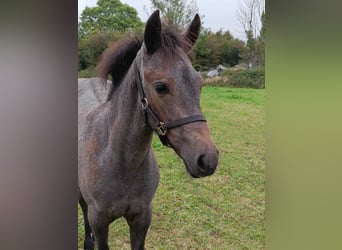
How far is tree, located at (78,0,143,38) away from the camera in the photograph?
1.78 m

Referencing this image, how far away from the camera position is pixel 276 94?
1701 mm

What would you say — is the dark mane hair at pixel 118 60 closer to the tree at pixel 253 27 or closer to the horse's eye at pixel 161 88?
the horse's eye at pixel 161 88

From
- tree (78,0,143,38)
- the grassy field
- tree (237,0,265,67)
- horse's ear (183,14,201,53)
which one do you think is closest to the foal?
horse's ear (183,14,201,53)

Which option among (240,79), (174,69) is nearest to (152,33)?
(174,69)

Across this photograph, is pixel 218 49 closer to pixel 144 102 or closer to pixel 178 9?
pixel 178 9

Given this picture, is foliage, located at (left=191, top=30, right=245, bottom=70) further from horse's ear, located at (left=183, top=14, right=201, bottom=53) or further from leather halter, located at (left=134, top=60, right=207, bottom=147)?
leather halter, located at (left=134, top=60, right=207, bottom=147)

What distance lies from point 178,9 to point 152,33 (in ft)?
1.27

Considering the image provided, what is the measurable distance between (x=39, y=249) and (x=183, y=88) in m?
1.40

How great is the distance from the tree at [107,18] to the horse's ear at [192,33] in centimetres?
37

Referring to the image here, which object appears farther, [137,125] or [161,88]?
[137,125]

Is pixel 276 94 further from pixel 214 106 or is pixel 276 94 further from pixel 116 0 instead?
pixel 116 0

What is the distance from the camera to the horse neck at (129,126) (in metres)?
1.46

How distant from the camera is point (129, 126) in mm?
1502

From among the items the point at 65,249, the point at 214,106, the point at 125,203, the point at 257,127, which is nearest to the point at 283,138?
the point at 257,127
